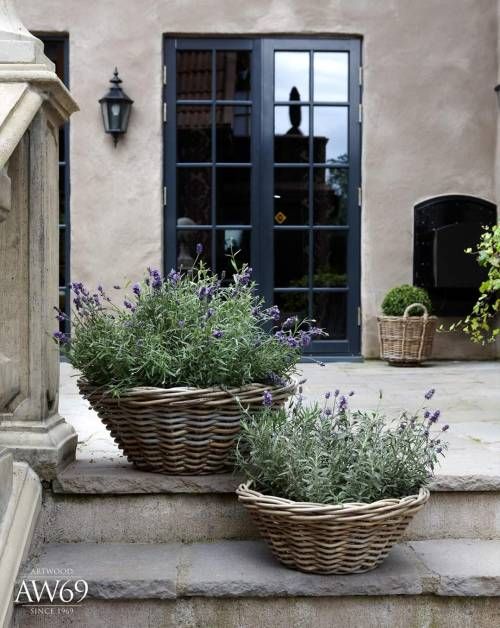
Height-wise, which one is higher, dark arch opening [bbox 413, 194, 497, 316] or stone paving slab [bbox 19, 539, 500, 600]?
dark arch opening [bbox 413, 194, 497, 316]

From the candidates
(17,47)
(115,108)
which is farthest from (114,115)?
(17,47)

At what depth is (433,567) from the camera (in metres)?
1.97

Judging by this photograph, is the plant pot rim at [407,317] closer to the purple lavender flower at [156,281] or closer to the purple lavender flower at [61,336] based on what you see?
the purple lavender flower at [156,281]

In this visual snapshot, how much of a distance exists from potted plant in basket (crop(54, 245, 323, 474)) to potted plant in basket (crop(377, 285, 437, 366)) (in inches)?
137

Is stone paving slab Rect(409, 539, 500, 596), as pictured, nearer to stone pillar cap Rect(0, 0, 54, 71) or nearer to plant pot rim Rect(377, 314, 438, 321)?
stone pillar cap Rect(0, 0, 54, 71)

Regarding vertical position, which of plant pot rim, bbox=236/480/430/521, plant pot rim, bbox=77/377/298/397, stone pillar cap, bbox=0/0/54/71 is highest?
stone pillar cap, bbox=0/0/54/71

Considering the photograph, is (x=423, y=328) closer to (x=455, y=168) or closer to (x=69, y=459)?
(x=455, y=168)

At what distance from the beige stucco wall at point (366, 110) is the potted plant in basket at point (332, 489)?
409cm

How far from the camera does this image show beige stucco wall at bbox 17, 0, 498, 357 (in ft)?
19.5

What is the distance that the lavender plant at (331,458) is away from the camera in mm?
1888

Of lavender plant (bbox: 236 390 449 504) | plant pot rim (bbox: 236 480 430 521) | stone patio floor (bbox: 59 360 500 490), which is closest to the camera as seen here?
plant pot rim (bbox: 236 480 430 521)

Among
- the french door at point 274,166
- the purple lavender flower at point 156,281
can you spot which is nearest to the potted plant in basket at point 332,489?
the purple lavender flower at point 156,281

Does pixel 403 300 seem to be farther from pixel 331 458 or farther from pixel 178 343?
pixel 331 458

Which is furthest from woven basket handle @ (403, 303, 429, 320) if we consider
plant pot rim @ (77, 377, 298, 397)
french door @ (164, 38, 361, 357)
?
plant pot rim @ (77, 377, 298, 397)
